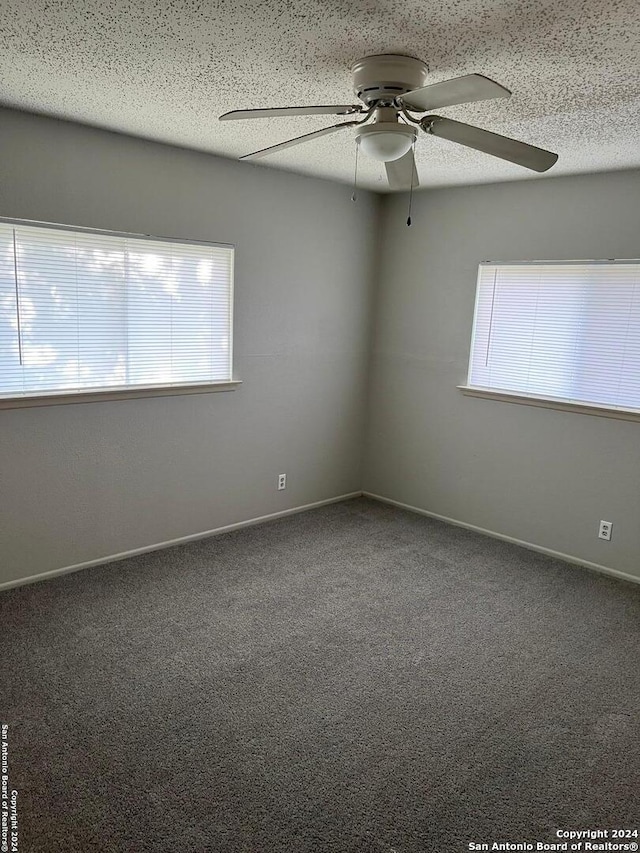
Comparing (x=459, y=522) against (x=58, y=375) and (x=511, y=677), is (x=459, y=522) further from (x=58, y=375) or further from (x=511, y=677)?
(x=58, y=375)

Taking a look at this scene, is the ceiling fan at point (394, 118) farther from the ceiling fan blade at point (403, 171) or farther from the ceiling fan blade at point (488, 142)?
the ceiling fan blade at point (403, 171)

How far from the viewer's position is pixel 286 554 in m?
3.98

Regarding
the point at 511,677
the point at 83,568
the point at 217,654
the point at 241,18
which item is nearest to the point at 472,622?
the point at 511,677

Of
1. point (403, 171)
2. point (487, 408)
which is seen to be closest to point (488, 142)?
point (403, 171)

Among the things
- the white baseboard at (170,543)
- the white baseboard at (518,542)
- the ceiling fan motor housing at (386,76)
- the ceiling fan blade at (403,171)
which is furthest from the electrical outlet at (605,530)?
the ceiling fan motor housing at (386,76)

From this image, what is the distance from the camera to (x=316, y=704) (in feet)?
8.18

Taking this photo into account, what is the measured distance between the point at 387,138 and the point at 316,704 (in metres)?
2.16

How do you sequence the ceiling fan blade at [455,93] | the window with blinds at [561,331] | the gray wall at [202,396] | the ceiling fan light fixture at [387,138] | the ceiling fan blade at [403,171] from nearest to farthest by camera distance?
the ceiling fan blade at [455,93] < the ceiling fan light fixture at [387,138] < the ceiling fan blade at [403,171] < the gray wall at [202,396] < the window with blinds at [561,331]

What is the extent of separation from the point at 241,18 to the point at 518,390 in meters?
3.05

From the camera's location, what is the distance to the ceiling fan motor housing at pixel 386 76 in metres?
2.09

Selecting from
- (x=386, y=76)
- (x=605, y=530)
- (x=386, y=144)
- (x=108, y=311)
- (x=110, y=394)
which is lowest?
(x=605, y=530)

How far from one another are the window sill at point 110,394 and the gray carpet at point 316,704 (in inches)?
39.6

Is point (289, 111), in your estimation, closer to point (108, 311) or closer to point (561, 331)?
point (108, 311)

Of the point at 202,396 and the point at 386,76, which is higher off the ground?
the point at 386,76
